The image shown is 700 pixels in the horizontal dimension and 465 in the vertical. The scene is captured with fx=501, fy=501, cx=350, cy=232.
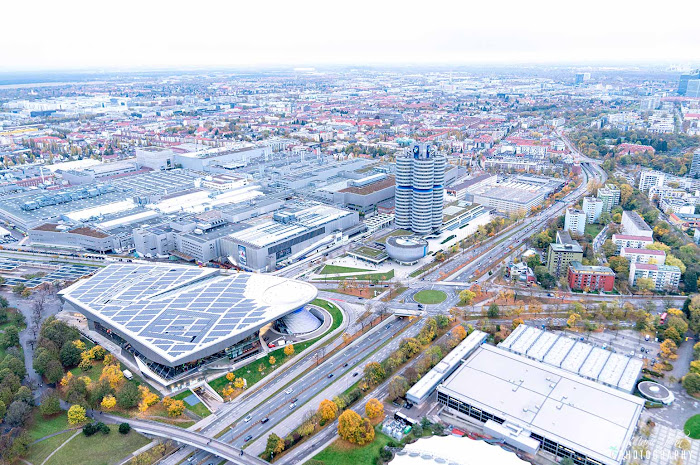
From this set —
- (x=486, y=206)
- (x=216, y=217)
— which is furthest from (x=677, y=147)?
(x=216, y=217)

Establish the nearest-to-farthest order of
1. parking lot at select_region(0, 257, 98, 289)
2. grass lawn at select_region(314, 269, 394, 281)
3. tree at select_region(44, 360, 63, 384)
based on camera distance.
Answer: tree at select_region(44, 360, 63, 384) → grass lawn at select_region(314, 269, 394, 281) → parking lot at select_region(0, 257, 98, 289)

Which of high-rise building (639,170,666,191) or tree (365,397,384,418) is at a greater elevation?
high-rise building (639,170,666,191)

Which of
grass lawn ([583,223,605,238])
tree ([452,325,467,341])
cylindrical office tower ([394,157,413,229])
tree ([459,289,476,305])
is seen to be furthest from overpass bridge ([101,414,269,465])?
grass lawn ([583,223,605,238])

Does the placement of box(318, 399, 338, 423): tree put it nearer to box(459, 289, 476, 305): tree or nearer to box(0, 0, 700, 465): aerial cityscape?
box(0, 0, 700, 465): aerial cityscape

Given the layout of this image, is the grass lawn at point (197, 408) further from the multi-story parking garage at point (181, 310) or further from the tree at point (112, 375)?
the tree at point (112, 375)

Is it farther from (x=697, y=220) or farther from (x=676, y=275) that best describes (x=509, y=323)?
(x=697, y=220)

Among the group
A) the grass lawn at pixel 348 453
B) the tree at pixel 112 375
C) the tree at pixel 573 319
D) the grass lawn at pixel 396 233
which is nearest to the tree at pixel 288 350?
the grass lawn at pixel 348 453
